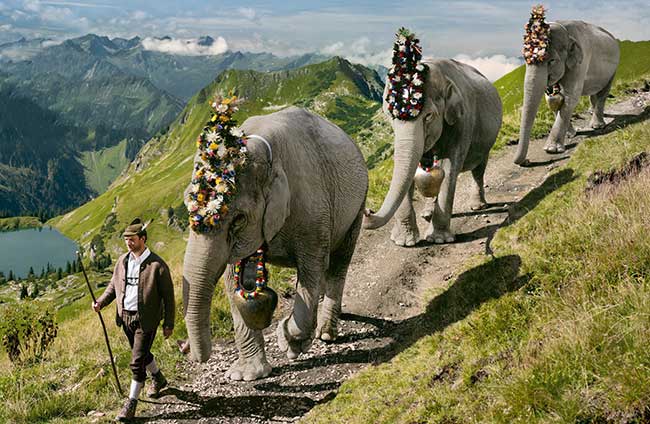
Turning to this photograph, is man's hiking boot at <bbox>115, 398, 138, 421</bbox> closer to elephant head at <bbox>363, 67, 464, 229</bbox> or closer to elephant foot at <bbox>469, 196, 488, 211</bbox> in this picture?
elephant head at <bbox>363, 67, 464, 229</bbox>

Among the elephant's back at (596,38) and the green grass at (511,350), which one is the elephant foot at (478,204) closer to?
the green grass at (511,350)

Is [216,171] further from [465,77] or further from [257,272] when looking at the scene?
[465,77]

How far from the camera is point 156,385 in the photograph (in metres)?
9.44

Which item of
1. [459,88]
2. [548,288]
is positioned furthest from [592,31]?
[548,288]

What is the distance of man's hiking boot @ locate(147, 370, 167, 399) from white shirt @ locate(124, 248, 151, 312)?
1463 millimetres

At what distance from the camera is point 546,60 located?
16578 millimetres

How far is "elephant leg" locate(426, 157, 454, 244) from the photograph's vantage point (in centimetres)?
1349

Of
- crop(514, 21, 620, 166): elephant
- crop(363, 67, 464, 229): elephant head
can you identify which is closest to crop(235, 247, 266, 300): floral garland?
crop(363, 67, 464, 229): elephant head

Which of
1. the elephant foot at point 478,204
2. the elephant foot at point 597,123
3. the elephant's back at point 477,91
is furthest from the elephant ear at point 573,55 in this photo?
the elephant foot at point 478,204

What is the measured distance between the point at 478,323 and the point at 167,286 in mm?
4757

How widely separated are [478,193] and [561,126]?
470cm

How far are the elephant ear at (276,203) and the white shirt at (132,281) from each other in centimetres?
226

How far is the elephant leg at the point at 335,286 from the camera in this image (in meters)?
10.8

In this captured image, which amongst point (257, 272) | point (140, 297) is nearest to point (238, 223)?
point (257, 272)
